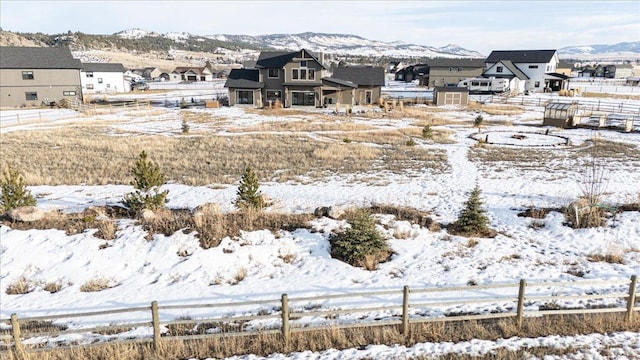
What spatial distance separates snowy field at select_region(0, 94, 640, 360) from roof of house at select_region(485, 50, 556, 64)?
69600mm

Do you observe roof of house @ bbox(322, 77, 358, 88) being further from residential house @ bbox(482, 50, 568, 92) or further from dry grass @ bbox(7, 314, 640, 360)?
dry grass @ bbox(7, 314, 640, 360)

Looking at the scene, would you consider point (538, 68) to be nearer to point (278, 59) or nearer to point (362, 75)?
point (362, 75)

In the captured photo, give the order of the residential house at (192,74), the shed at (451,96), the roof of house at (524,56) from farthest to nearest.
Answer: the residential house at (192,74) → the roof of house at (524,56) → the shed at (451,96)

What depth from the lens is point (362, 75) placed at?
61.8m

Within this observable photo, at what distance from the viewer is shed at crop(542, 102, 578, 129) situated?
40.7m

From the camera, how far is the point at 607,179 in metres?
22.4

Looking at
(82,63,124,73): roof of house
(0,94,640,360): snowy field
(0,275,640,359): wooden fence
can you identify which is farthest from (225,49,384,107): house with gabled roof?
(0,275,640,359): wooden fence

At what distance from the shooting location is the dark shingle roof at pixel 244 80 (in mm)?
56281

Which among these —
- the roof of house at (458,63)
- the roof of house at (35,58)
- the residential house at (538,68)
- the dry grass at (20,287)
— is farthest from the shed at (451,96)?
the dry grass at (20,287)

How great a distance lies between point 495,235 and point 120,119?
43.3m

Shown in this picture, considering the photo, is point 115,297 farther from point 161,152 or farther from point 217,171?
point 161,152

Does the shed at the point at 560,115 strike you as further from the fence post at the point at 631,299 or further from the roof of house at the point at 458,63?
the roof of house at the point at 458,63

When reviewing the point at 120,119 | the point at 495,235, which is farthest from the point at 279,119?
the point at 495,235

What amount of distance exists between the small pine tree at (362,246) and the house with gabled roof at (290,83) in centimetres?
4252
